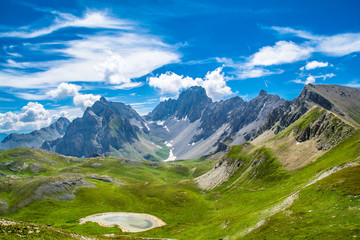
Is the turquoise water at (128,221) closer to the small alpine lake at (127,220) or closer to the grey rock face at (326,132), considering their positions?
the small alpine lake at (127,220)

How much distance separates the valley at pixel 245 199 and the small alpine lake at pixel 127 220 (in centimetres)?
473

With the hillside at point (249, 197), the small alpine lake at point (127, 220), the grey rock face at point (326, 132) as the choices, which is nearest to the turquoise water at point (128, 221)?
the small alpine lake at point (127, 220)

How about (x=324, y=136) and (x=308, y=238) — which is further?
(x=324, y=136)

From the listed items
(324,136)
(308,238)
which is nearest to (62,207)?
(308,238)

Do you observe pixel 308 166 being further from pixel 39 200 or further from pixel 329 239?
pixel 39 200

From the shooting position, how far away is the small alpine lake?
88.6m

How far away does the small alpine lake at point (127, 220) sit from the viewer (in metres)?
88.6

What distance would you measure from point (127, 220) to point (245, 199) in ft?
192

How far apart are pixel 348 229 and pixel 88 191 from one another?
154 m

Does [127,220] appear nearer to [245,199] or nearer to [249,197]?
[245,199]

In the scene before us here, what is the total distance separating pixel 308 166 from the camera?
343 ft

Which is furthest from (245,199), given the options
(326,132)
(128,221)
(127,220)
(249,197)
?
(326,132)

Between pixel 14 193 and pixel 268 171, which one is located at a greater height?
pixel 14 193

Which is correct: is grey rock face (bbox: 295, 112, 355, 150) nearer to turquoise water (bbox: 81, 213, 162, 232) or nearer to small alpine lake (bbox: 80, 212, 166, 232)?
small alpine lake (bbox: 80, 212, 166, 232)
